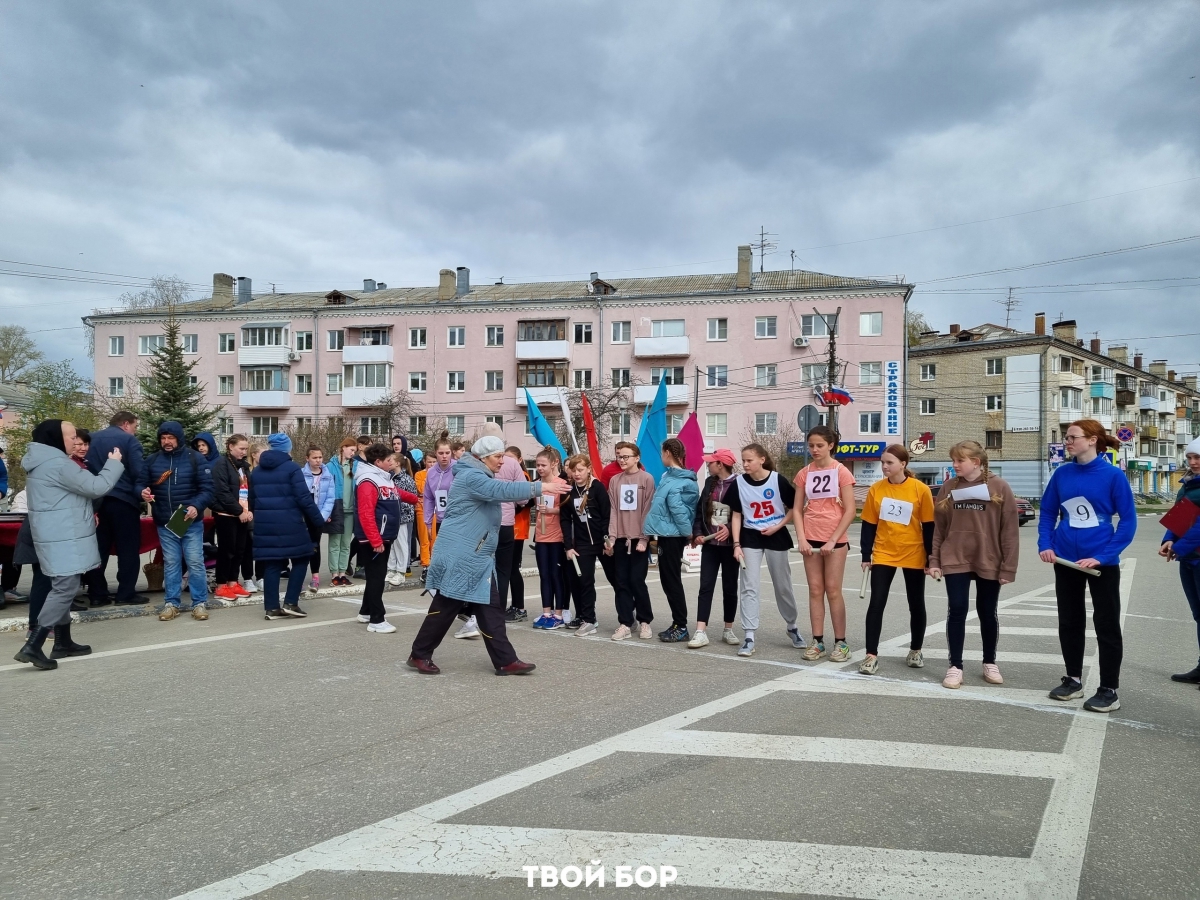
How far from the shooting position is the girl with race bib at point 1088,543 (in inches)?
247

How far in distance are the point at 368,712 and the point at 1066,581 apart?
5026mm

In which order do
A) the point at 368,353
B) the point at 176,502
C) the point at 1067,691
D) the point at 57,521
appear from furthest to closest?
the point at 368,353 → the point at 176,502 → the point at 57,521 → the point at 1067,691

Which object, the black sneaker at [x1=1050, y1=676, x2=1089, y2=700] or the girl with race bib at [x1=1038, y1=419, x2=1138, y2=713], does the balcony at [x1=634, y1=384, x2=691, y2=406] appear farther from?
the black sneaker at [x1=1050, y1=676, x2=1089, y2=700]

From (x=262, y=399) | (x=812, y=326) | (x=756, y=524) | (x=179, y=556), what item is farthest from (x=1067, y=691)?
(x=262, y=399)

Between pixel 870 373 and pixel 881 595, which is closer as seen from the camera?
pixel 881 595

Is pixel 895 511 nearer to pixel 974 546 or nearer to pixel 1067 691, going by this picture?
pixel 974 546

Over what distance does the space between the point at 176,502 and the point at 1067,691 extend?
8715 mm

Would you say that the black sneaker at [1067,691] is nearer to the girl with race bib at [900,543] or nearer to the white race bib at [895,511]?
the girl with race bib at [900,543]

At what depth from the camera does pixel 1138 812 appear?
4.28 meters

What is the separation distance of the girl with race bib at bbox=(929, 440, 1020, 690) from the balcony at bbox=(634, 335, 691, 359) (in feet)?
165

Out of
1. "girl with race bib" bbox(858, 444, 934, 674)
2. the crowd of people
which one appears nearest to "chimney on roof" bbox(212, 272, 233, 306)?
the crowd of people

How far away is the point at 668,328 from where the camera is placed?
191 feet

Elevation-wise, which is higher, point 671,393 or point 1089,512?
point 671,393

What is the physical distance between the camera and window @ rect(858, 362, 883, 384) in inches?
2147
